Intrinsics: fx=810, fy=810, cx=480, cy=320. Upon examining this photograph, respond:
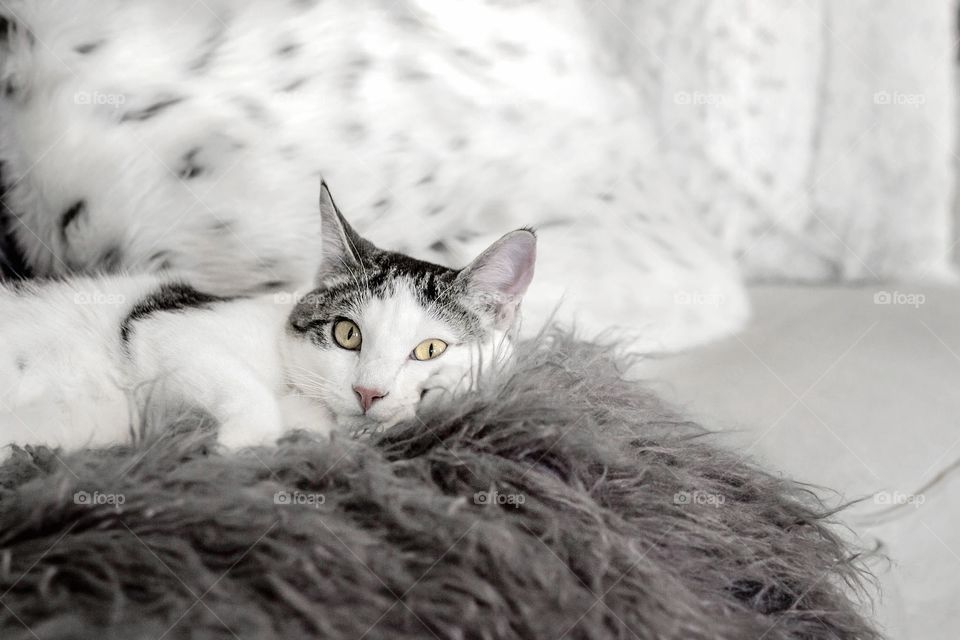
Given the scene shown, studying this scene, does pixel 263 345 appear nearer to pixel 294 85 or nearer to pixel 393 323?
pixel 393 323

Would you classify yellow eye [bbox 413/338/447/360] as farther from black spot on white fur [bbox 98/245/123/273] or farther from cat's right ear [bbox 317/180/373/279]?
black spot on white fur [bbox 98/245/123/273]

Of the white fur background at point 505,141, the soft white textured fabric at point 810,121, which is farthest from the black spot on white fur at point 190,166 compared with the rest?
the soft white textured fabric at point 810,121

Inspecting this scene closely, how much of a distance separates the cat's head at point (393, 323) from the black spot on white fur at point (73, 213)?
0.91 feet

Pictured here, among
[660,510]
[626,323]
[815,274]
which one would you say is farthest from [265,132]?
[815,274]

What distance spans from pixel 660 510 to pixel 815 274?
839 mm

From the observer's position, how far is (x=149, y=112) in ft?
3.02

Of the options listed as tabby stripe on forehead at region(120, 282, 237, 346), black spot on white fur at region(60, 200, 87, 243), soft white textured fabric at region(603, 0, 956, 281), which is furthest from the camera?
soft white textured fabric at region(603, 0, 956, 281)

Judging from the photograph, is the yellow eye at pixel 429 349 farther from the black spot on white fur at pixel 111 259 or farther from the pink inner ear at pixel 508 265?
the black spot on white fur at pixel 111 259

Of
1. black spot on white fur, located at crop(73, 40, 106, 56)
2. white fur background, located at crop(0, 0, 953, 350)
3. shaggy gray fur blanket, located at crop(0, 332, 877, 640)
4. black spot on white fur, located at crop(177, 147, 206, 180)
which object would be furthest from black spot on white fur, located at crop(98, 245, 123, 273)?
shaggy gray fur blanket, located at crop(0, 332, 877, 640)

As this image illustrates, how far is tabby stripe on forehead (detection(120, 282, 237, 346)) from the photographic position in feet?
2.65

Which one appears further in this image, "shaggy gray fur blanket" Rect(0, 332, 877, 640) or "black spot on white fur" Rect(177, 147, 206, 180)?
"black spot on white fur" Rect(177, 147, 206, 180)

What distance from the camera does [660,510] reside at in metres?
0.63

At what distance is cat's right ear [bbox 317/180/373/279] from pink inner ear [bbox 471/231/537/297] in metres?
0.13

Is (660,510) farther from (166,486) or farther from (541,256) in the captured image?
(541,256)
